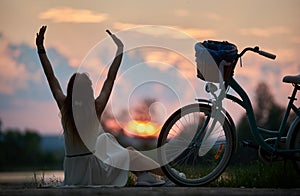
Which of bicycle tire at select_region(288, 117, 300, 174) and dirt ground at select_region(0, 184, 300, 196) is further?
bicycle tire at select_region(288, 117, 300, 174)

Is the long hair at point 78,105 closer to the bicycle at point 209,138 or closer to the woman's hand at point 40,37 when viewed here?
the woman's hand at point 40,37

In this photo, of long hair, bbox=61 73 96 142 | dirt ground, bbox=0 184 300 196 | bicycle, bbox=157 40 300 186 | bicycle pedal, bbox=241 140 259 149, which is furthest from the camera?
bicycle pedal, bbox=241 140 259 149

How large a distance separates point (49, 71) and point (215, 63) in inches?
66.4

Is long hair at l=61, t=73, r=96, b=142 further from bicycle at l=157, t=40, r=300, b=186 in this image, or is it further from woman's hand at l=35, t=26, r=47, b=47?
bicycle at l=157, t=40, r=300, b=186

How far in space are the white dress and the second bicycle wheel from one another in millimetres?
424

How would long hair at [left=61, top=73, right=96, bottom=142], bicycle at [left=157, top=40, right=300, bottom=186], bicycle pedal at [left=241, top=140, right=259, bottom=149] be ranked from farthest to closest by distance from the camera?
bicycle pedal at [left=241, top=140, right=259, bottom=149], bicycle at [left=157, top=40, right=300, bottom=186], long hair at [left=61, top=73, right=96, bottom=142]

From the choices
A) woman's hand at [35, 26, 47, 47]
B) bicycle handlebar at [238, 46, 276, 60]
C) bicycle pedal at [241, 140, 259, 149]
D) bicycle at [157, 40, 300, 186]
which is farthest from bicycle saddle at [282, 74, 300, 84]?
woman's hand at [35, 26, 47, 47]

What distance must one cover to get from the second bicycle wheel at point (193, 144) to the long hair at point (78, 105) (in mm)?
777

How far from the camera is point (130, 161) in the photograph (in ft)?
28.4

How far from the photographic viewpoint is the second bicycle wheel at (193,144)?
8.54m

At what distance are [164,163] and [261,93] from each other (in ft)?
27.7

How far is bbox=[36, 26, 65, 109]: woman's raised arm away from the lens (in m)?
8.59

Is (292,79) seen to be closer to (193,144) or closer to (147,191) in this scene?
(193,144)

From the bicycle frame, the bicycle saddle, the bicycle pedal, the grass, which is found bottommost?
the grass
